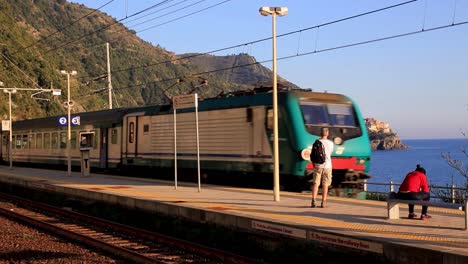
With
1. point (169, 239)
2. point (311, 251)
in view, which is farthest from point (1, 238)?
point (311, 251)

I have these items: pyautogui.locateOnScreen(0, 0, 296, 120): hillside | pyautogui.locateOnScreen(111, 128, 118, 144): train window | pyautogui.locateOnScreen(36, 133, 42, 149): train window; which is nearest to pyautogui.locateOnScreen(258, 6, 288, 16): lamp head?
pyautogui.locateOnScreen(0, 0, 296, 120): hillside

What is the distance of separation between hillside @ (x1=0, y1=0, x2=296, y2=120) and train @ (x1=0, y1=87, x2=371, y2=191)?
227cm

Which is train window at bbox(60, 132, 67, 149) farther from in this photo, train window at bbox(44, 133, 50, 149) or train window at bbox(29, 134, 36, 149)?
train window at bbox(29, 134, 36, 149)

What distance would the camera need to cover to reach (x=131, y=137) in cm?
2538

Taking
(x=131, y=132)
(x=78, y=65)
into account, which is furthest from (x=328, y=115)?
(x=78, y=65)

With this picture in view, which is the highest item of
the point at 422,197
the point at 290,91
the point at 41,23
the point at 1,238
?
the point at 41,23

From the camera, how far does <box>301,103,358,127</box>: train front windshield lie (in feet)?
56.9

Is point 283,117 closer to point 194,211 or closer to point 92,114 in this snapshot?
point 194,211

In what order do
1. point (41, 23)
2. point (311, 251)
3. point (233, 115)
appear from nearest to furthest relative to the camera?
point (311, 251)
point (233, 115)
point (41, 23)

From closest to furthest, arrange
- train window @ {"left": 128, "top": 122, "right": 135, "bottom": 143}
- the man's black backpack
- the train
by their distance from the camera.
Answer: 1. the man's black backpack
2. the train
3. train window @ {"left": 128, "top": 122, "right": 135, "bottom": 143}

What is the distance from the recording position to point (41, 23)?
155625 millimetres

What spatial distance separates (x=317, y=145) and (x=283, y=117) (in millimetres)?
4909

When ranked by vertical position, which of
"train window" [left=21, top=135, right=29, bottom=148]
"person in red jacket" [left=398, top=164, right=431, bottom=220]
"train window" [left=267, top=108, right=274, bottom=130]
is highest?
"train window" [left=267, top=108, right=274, bottom=130]

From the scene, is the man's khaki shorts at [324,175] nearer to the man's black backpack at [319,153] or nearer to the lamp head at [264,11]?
the man's black backpack at [319,153]
